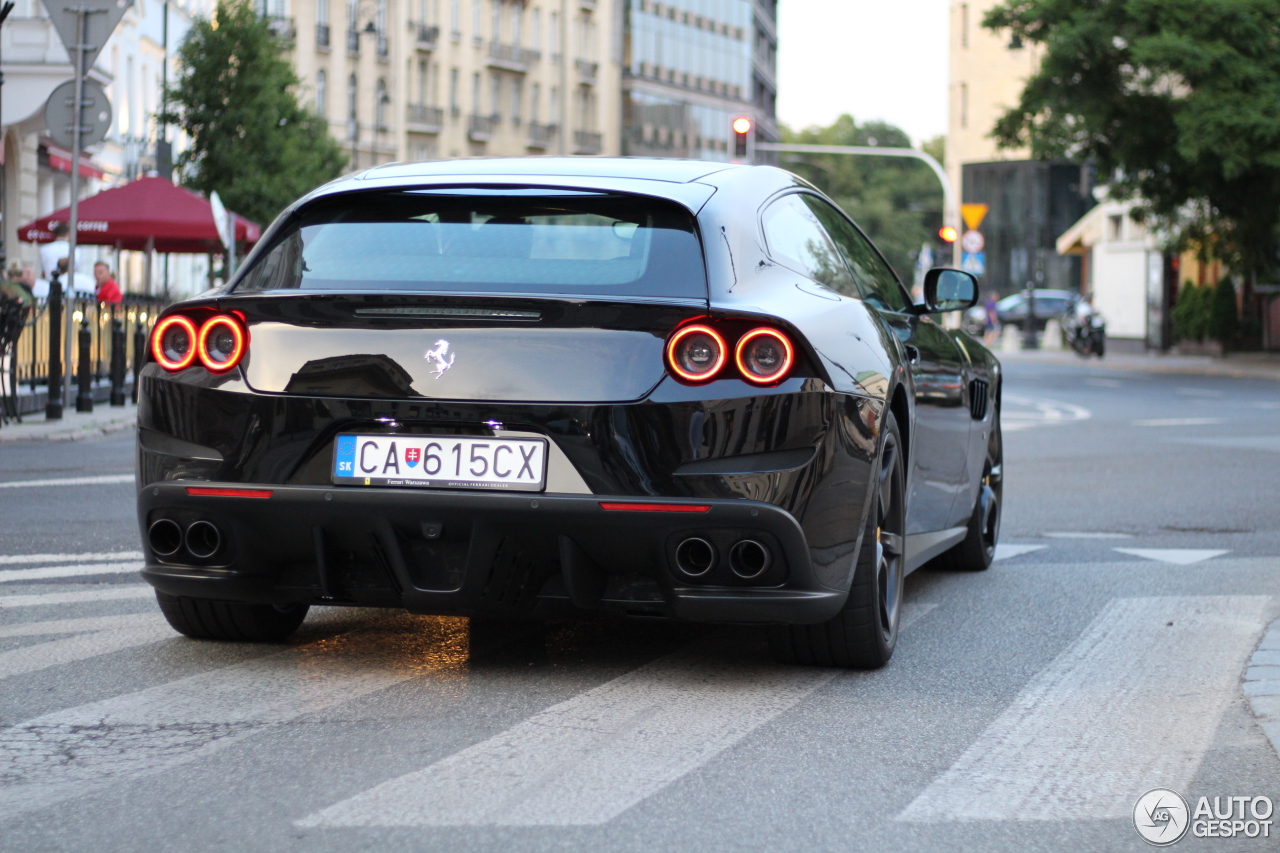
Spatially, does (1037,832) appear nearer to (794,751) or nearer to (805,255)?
(794,751)

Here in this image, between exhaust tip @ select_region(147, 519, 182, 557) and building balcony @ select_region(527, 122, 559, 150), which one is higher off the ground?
building balcony @ select_region(527, 122, 559, 150)

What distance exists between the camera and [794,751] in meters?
4.46

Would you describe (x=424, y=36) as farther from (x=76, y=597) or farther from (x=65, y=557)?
(x=76, y=597)

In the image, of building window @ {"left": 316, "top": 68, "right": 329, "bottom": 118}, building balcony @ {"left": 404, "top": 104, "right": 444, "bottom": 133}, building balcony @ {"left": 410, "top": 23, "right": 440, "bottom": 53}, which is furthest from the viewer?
building balcony @ {"left": 410, "top": 23, "right": 440, "bottom": 53}

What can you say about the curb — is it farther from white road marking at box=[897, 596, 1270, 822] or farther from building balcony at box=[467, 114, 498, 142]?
building balcony at box=[467, 114, 498, 142]

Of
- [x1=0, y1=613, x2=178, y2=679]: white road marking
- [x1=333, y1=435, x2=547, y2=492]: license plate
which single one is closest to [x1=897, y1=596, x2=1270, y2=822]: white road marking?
[x1=333, y1=435, x2=547, y2=492]: license plate

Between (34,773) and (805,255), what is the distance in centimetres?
274

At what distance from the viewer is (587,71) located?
100250 millimetres

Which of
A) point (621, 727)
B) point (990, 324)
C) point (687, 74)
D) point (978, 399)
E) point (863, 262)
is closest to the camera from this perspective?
point (621, 727)

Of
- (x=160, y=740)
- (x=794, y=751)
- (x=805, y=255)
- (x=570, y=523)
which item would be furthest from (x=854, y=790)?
(x=805, y=255)

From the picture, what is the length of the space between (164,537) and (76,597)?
5.36 ft

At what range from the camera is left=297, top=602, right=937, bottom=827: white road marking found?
3.84 meters

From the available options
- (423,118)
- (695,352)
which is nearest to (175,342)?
(695,352)

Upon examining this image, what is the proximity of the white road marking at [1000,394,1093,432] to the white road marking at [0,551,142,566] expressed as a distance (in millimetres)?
12190
